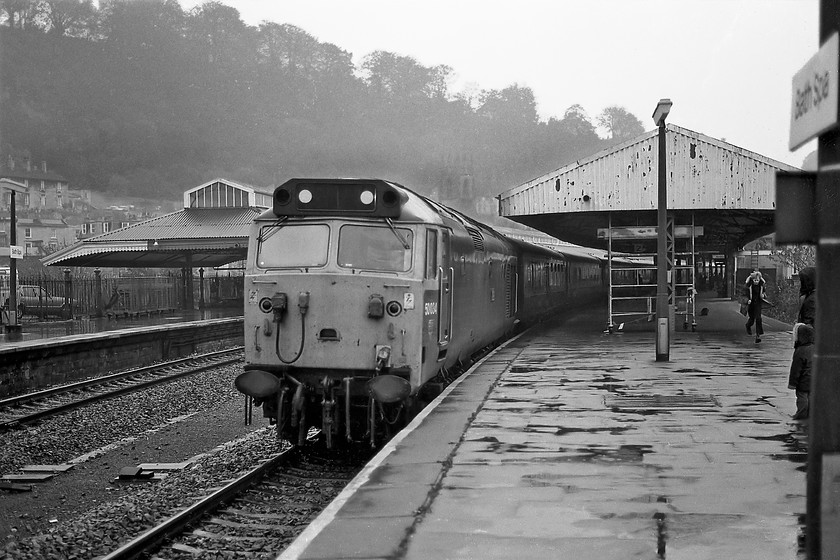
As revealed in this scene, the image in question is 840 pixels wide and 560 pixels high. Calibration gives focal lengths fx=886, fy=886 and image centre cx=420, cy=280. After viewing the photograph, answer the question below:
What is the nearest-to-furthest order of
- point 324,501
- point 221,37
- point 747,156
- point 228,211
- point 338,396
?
point 324,501 → point 338,396 → point 747,156 → point 228,211 → point 221,37

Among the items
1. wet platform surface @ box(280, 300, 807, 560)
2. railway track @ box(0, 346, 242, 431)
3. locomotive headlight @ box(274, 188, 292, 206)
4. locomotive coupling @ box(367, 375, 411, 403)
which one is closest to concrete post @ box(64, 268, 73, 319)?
railway track @ box(0, 346, 242, 431)

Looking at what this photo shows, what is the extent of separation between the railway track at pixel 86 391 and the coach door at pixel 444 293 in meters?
7.06

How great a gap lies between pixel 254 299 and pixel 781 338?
16738mm

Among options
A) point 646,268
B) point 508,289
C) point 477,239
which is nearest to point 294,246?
point 477,239

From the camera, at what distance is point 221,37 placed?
289ft

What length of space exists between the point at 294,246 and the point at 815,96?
7.45m

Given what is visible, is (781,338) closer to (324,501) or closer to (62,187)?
(324,501)

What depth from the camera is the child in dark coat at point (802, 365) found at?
999 centimetres

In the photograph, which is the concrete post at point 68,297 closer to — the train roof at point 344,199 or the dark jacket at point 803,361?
the train roof at point 344,199

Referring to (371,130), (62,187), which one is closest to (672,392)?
(371,130)

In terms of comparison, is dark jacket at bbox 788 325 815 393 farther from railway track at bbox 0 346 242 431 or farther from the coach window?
railway track at bbox 0 346 242 431

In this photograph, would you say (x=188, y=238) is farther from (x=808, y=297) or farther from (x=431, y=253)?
(x=808, y=297)

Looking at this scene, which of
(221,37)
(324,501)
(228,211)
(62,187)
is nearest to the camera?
(324,501)

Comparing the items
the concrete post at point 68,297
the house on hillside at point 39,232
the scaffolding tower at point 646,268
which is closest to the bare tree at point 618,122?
the scaffolding tower at point 646,268
